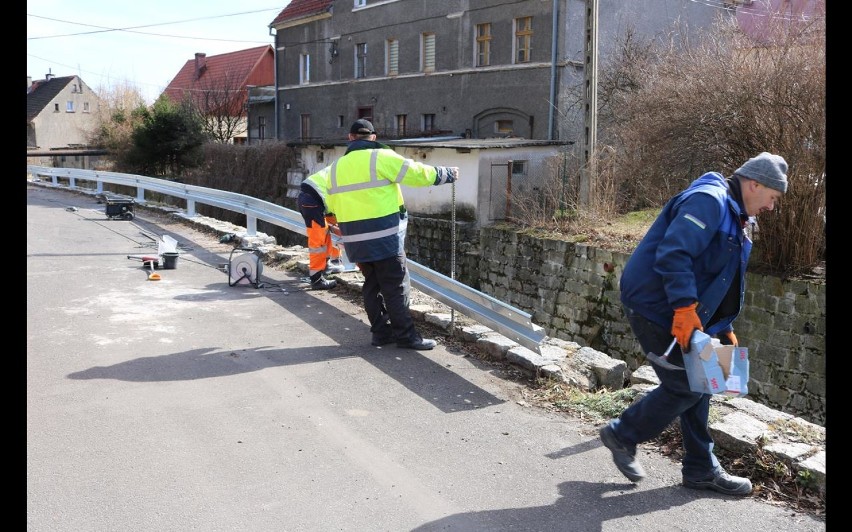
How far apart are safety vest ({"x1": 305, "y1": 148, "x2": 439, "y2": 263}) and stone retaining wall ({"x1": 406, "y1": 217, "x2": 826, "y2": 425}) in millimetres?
4512

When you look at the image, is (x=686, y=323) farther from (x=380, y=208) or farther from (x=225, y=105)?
(x=225, y=105)

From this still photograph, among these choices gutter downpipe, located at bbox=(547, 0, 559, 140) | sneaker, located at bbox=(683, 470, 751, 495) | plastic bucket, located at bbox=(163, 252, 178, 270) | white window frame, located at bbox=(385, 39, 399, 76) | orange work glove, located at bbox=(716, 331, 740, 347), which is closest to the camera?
sneaker, located at bbox=(683, 470, 751, 495)

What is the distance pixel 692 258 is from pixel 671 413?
895 millimetres

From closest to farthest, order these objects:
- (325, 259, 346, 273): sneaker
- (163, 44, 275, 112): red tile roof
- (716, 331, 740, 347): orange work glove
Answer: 1. (716, 331, 740, 347): orange work glove
2. (325, 259, 346, 273): sneaker
3. (163, 44, 275, 112): red tile roof

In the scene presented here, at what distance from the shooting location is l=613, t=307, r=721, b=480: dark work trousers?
409 centimetres

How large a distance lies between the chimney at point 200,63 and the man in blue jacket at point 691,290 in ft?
176

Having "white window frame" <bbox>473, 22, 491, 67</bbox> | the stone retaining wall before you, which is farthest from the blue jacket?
"white window frame" <bbox>473, 22, 491, 67</bbox>

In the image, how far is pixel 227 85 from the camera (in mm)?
47719

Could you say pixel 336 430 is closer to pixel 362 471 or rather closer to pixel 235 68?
pixel 362 471

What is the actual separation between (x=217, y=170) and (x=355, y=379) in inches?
1074

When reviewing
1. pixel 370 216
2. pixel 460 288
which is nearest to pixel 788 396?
pixel 460 288

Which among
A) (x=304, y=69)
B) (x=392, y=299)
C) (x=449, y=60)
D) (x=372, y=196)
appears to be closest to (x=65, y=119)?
(x=304, y=69)

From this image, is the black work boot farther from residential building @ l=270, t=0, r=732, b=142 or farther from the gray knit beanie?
residential building @ l=270, t=0, r=732, b=142

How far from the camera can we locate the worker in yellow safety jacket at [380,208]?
654cm
